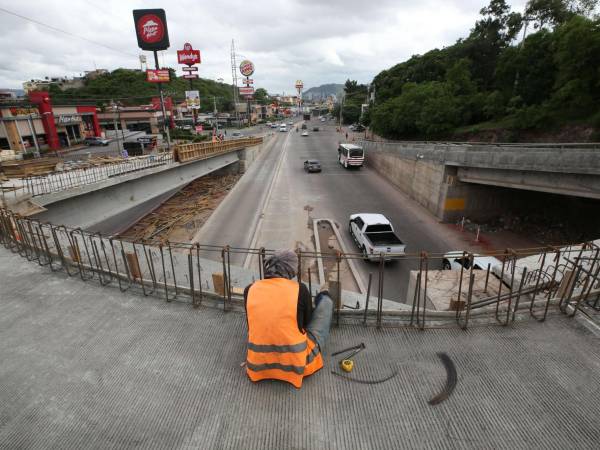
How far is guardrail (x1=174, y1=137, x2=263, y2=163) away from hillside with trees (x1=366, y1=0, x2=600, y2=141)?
18.3 meters

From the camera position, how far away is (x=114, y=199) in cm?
1581

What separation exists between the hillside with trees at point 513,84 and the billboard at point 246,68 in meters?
42.3

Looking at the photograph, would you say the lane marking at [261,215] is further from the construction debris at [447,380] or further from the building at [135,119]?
the building at [135,119]

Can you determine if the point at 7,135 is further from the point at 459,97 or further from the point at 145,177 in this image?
the point at 459,97

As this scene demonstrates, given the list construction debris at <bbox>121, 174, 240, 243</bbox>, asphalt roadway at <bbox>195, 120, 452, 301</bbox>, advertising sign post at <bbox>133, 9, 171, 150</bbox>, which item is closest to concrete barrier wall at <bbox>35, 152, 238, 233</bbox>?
construction debris at <bbox>121, 174, 240, 243</bbox>

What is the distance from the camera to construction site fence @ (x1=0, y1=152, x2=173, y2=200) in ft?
39.5

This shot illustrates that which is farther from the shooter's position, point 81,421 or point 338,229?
point 338,229

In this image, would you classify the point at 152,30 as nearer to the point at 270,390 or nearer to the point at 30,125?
the point at 30,125

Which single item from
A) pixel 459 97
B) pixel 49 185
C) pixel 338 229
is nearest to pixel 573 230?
pixel 338 229

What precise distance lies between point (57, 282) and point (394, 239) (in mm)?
12418

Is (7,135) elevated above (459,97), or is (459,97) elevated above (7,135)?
(459,97)

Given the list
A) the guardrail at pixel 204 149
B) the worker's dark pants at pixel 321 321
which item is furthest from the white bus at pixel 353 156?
the worker's dark pants at pixel 321 321

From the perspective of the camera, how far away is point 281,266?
3.71 meters

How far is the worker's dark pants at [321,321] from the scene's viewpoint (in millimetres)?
3740
